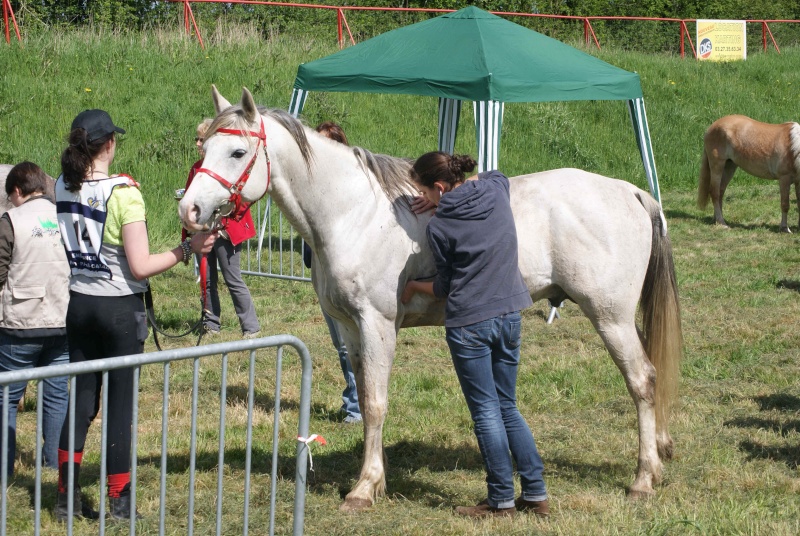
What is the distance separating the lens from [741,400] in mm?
5891

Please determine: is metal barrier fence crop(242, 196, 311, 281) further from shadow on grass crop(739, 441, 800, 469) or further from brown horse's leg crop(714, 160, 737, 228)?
brown horse's leg crop(714, 160, 737, 228)

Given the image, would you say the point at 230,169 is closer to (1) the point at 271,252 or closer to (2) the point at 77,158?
(2) the point at 77,158

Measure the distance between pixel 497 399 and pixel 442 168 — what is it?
109cm

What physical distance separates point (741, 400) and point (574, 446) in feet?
4.81

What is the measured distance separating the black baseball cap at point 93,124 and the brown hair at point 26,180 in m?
0.99

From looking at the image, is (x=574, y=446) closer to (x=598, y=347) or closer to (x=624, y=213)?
(x=624, y=213)

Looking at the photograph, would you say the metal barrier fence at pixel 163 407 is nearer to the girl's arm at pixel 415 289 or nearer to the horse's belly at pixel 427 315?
the girl's arm at pixel 415 289

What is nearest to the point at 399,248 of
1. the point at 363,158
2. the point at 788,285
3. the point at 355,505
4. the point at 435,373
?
the point at 363,158

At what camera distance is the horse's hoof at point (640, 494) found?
14.5 feet

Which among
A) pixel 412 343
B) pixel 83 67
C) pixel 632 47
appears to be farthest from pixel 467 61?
pixel 632 47

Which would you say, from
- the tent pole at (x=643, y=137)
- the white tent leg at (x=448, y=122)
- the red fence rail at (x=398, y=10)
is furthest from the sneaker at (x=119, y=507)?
the red fence rail at (x=398, y=10)

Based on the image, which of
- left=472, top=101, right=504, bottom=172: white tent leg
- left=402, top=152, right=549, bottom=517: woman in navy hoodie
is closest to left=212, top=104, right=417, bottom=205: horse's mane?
left=402, top=152, right=549, bottom=517: woman in navy hoodie

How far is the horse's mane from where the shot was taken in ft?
13.1

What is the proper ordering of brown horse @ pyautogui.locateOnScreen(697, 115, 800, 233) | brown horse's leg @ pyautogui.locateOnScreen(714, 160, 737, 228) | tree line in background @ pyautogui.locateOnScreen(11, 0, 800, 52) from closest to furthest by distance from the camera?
brown horse @ pyautogui.locateOnScreen(697, 115, 800, 233) → brown horse's leg @ pyautogui.locateOnScreen(714, 160, 737, 228) → tree line in background @ pyautogui.locateOnScreen(11, 0, 800, 52)
